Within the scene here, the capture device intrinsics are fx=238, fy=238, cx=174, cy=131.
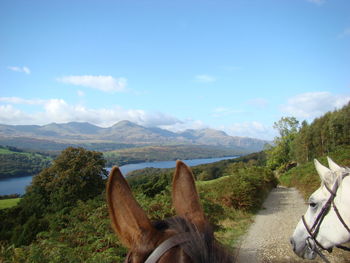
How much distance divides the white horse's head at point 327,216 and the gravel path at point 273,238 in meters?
2.64

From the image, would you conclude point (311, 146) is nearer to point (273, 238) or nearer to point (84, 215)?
point (273, 238)

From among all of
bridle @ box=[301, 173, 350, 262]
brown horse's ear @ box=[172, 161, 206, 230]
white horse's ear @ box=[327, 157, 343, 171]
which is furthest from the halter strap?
white horse's ear @ box=[327, 157, 343, 171]

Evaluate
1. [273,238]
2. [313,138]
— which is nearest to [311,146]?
[313,138]

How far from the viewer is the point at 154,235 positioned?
89 cm

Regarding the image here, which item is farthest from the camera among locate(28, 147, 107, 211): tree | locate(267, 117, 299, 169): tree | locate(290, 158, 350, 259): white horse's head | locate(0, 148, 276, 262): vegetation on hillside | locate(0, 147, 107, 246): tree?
locate(267, 117, 299, 169): tree

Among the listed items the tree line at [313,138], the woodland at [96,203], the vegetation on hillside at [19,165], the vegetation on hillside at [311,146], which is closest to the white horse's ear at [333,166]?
the woodland at [96,203]

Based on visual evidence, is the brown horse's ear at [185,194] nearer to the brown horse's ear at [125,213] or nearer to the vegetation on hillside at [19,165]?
the brown horse's ear at [125,213]

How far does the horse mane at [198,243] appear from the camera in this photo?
0.83 metres

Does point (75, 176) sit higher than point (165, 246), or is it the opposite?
point (165, 246)

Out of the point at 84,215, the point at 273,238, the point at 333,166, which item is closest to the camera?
the point at 333,166

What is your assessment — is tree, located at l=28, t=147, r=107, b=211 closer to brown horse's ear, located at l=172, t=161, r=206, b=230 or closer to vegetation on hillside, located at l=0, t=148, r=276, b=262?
vegetation on hillside, located at l=0, t=148, r=276, b=262

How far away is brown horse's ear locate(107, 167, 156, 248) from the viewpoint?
83cm

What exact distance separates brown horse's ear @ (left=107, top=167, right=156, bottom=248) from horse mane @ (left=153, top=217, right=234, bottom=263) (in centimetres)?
8

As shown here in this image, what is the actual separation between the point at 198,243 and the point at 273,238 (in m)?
8.40
